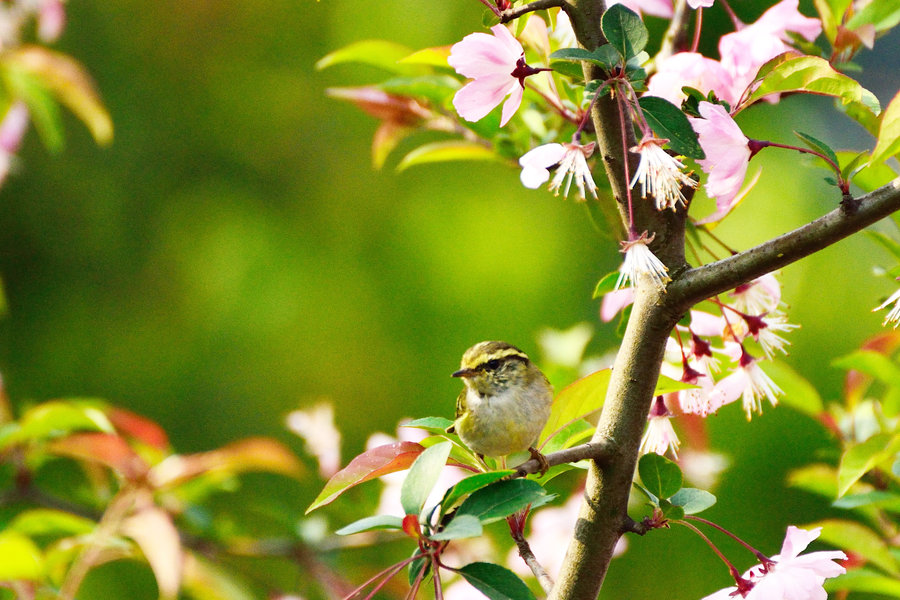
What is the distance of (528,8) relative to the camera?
53 cm

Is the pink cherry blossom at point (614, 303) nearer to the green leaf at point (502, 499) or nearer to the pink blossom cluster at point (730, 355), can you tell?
the pink blossom cluster at point (730, 355)

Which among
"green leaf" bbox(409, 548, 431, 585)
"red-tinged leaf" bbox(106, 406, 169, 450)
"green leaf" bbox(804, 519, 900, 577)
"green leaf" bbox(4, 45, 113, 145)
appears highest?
"green leaf" bbox(4, 45, 113, 145)

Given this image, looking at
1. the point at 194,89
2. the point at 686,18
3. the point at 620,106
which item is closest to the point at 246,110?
the point at 194,89

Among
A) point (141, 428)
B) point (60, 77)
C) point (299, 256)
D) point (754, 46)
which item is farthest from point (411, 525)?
point (299, 256)

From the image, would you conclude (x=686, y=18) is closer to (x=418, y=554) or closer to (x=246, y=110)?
(x=418, y=554)

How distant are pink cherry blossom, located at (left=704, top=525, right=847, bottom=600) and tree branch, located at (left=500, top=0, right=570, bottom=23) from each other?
15.9 inches

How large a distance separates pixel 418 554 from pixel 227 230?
276cm

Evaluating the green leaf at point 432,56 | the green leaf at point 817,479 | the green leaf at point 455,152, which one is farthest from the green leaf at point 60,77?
the green leaf at point 817,479

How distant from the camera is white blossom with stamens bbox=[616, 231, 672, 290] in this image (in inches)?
21.8

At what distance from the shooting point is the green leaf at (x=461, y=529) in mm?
500

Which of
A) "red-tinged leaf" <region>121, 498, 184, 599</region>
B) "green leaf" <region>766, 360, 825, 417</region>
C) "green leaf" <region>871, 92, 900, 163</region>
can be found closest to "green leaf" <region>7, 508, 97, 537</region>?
"red-tinged leaf" <region>121, 498, 184, 599</region>

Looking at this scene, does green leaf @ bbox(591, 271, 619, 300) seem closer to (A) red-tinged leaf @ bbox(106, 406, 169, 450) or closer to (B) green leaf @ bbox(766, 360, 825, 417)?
(B) green leaf @ bbox(766, 360, 825, 417)

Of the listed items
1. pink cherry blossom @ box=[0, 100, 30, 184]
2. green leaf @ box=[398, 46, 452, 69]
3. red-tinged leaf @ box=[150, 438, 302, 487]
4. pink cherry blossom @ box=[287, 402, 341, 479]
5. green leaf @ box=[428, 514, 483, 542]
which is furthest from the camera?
pink cherry blossom @ box=[0, 100, 30, 184]

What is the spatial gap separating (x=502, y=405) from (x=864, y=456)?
13.9 inches
